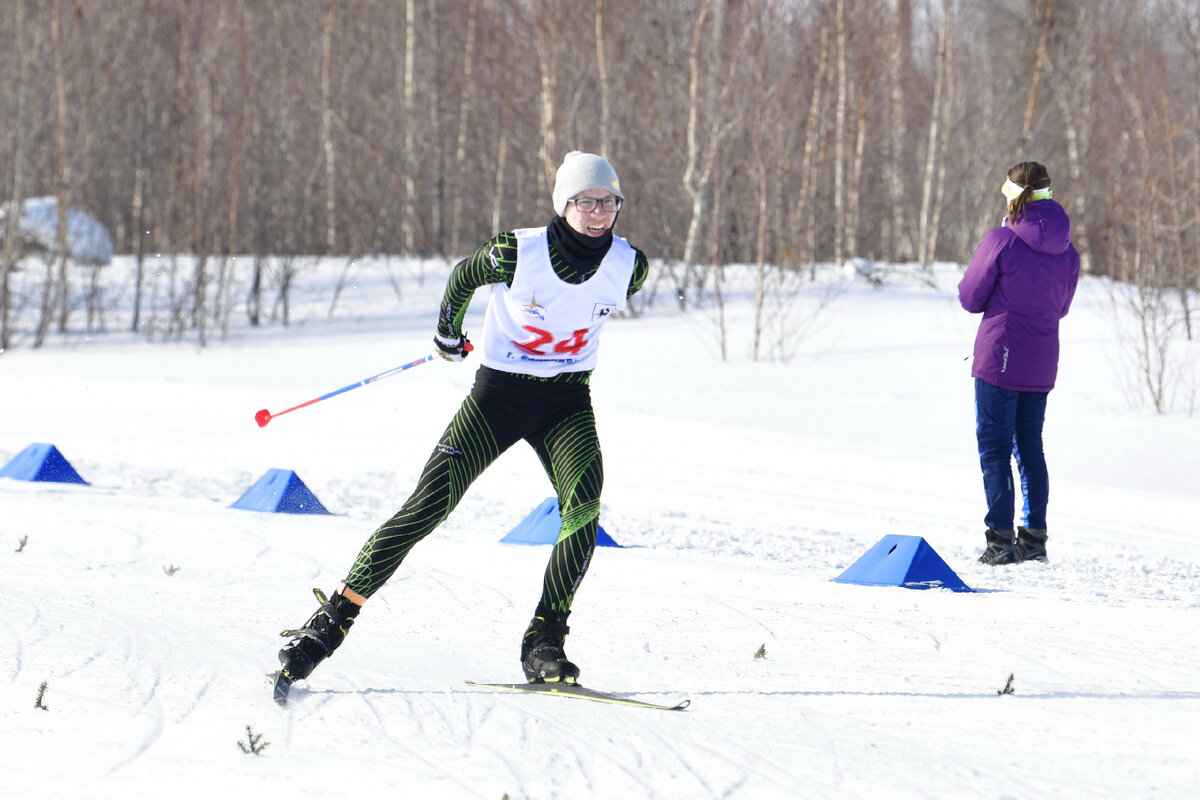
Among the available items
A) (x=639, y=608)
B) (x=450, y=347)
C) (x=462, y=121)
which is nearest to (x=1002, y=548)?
(x=639, y=608)

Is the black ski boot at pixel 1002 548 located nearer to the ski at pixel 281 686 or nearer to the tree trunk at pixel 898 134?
the ski at pixel 281 686

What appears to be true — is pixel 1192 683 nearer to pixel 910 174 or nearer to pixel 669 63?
pixel 669 63

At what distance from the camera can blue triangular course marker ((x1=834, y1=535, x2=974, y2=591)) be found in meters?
5.80

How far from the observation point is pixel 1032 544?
6.36 m

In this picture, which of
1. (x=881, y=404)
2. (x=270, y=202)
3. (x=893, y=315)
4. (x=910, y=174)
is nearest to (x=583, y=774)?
(x=881, y=404)

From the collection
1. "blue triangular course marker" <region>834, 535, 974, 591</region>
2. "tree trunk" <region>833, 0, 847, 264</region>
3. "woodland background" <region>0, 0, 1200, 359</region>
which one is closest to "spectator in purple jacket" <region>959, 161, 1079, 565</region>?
"blue triangular course marker" <region>834, 535, 974, 591</region>

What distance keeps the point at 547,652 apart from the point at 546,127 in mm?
14361

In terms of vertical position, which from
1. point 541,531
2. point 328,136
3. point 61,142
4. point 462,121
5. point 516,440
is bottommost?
point 541,531

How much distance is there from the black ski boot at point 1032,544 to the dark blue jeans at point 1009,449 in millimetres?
34

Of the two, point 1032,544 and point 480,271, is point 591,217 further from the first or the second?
point 1032,544

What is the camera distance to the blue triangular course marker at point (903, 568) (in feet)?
19.0

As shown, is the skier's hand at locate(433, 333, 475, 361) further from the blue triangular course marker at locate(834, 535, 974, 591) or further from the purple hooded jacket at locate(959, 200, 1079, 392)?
the purple hooded jacket at locate(959, 200, 1079, 392)

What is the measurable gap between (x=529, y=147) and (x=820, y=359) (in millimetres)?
9591

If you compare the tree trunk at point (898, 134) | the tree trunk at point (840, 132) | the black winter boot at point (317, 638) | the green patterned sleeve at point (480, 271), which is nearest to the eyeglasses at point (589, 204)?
the green patterned sleeve at point (480, 271)
